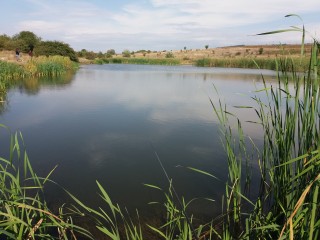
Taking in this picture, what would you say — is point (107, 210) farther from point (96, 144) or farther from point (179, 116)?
point (179, 116)

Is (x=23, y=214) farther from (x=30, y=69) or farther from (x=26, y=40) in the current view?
(x=26, y=40)

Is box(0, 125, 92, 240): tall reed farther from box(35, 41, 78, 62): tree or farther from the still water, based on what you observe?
box(35, 41, 78, 62): tree

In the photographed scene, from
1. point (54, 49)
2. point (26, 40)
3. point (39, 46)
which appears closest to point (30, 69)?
point (54, 49)

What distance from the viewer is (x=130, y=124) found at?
20.8 feet

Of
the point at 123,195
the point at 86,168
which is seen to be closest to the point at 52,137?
the point at 86,168

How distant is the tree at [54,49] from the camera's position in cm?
3022

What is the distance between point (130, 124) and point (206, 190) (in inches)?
132

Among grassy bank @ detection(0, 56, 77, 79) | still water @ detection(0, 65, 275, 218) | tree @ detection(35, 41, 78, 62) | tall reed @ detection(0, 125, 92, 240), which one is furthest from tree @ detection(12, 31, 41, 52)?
tall reed @ detection(0, 125, 92, 240)

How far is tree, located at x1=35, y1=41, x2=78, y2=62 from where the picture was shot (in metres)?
30.2

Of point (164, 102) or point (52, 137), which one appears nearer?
point (52, 137)

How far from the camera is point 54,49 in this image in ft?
101

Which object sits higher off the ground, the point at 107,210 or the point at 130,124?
the point at 130,124

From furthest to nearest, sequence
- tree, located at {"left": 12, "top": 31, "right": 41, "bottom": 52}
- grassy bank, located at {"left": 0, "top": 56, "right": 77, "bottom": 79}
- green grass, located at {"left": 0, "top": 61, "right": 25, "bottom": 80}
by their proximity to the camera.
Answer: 1. tree, located at {"left": 12, "top": 31, "right": 41, "bottom": 52}
2. grassy bank, located at {"left": 0, "top": 56, "right": 77, "bottom": 79}
3. green grass, located at {"left": 0, "top": 61, "right": 25, "bottom": 80}

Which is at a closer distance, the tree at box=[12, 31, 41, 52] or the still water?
the still water
